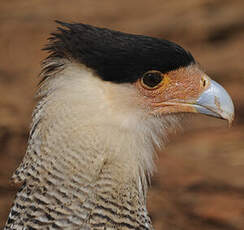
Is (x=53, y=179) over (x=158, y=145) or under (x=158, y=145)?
under

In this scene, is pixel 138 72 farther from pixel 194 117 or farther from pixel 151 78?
pixel 194 117

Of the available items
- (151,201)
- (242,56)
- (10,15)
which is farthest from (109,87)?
(10,15)

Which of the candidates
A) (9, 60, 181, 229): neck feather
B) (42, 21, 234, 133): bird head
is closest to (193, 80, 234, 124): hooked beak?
(42, 21, 234, 133): bird head

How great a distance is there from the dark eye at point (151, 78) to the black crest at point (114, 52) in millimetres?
25

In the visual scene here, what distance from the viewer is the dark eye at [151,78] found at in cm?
265

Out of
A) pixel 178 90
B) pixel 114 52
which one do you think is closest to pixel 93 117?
pixel 114 52

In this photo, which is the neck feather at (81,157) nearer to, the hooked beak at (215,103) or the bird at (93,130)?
the bird at (93,130)

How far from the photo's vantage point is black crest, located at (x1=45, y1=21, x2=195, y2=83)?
252 centimetres

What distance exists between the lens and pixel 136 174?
8.61 feet

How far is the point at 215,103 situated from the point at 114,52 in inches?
22.0

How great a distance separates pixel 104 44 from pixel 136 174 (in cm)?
63

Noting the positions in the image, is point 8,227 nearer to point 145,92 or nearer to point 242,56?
point 145,92

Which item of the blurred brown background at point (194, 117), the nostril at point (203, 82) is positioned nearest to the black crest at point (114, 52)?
the nostril at point (203, 82)

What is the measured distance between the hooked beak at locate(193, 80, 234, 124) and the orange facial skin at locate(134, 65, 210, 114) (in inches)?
1.0
